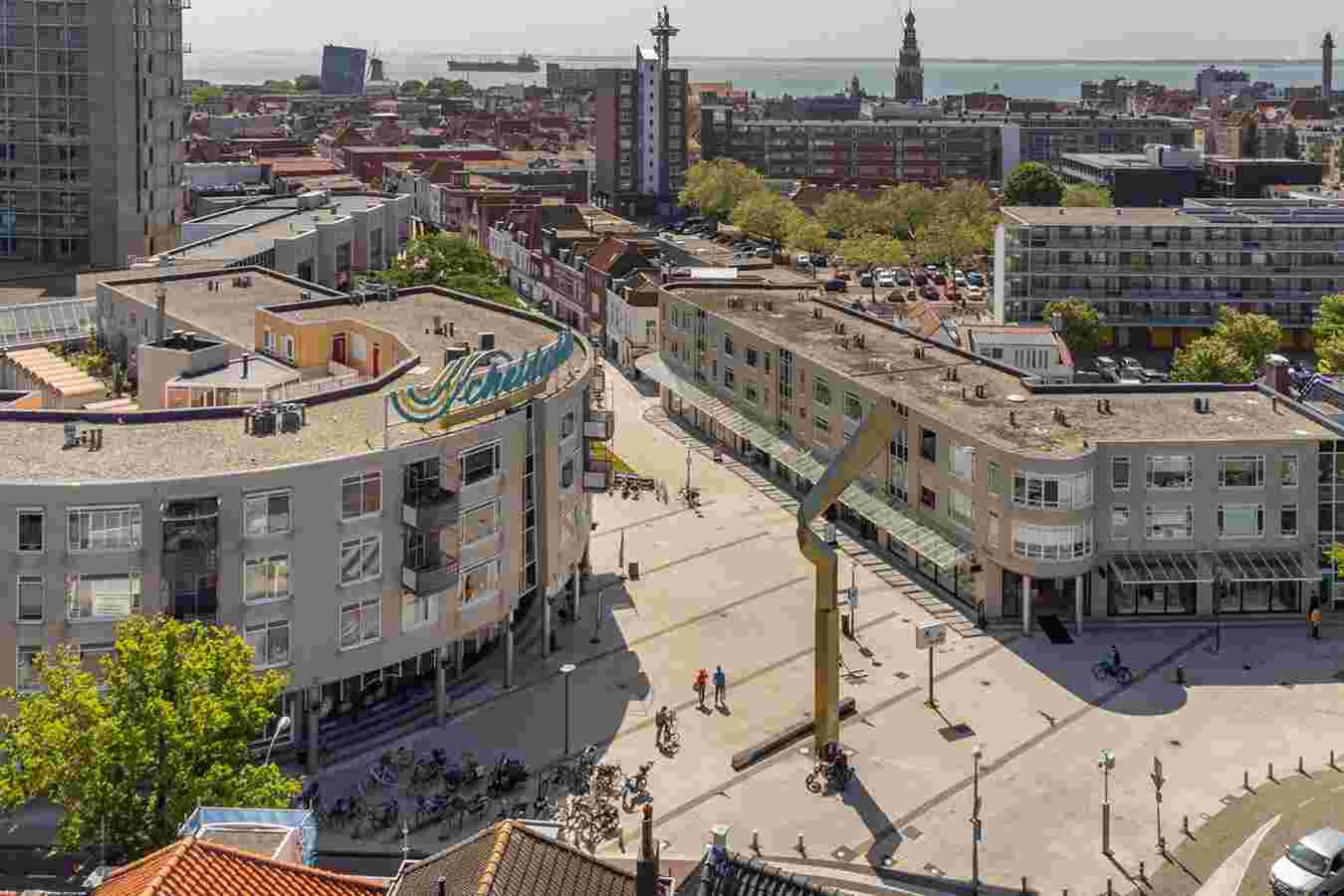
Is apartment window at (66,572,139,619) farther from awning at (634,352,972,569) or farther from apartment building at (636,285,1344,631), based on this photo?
awning at (634,352,972,569)

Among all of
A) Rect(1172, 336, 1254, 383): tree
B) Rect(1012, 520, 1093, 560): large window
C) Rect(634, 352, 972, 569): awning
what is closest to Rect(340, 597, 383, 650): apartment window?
Rect(634, 352, 972, 569): awning

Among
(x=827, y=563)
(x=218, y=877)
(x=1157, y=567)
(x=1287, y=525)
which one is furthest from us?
(x=1287, y=525)

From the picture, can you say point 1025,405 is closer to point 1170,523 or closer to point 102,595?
point 1170,523

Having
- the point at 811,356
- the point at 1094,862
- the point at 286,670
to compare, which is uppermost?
the point at 811,356

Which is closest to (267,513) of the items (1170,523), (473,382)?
(473,382)

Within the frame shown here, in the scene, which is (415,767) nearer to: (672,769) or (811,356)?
(672,769)

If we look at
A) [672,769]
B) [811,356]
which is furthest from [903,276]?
[672,769]
